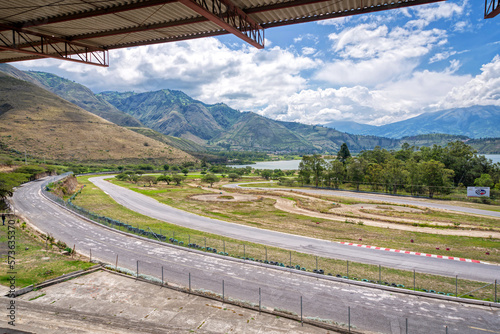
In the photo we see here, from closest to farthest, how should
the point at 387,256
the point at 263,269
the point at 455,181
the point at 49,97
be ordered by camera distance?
the point at 263,269, the point at 387,256, the point at 455,181, the point at 49,97

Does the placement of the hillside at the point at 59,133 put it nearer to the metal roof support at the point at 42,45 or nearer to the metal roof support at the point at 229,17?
the metal roof support at the point at 42,45

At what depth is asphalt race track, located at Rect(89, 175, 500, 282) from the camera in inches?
841

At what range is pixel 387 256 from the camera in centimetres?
2447

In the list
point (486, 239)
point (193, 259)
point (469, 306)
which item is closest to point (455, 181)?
point (486, 239)

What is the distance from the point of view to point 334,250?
2612cm

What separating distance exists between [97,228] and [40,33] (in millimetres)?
21915

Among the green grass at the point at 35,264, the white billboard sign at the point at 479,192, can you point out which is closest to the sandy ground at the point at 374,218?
the white billboard sign at the point at 479,192

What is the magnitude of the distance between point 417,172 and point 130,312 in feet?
252

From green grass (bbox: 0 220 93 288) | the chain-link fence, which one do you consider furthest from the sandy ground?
green grass (bbox: 0 220 93 288)

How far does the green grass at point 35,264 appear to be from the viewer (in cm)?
1648

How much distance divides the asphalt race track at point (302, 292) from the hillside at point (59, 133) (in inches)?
4795

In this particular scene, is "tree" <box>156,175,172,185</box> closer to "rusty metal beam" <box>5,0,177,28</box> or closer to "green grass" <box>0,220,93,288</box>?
"green grass" <box>0,220,93,288</box>

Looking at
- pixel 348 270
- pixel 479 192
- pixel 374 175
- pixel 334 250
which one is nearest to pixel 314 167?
pixel 374 175

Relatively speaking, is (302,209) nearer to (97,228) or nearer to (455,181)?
(97,228)
